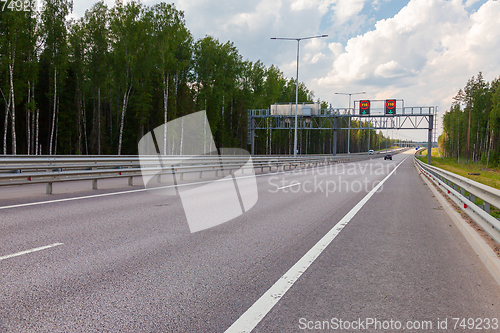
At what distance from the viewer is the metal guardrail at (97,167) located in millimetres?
11336

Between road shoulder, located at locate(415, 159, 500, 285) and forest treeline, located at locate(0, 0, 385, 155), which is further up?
forest treeline, located at locate(0, 0, 385, 155)

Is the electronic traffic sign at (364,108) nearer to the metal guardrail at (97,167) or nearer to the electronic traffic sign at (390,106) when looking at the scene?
the electronic traffic sign at (390,106)

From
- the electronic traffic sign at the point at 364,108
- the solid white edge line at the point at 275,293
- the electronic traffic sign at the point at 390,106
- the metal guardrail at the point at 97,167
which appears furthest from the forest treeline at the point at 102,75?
the solid white edge line at the point at 275,293

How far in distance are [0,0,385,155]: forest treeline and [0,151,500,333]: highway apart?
2927 cm

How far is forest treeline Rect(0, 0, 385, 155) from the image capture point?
3378 cm

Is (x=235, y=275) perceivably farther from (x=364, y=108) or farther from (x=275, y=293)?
(x=364, y=108)

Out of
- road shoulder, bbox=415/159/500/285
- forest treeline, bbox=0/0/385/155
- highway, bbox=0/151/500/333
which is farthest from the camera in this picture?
forest treeline, bbox=0/0/385/155

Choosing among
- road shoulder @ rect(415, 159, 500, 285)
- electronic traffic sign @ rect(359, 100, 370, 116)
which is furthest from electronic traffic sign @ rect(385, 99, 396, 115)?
road shoulder @ rect(415, 159, 500, 285)

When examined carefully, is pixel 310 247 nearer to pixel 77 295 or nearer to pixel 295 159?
pixel 77 295

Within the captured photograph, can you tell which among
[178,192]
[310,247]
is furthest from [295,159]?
[310,247]

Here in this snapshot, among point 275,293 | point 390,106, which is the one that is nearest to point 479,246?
point 275,293

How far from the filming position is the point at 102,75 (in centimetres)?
4191

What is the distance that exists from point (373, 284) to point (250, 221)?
387 centimetres

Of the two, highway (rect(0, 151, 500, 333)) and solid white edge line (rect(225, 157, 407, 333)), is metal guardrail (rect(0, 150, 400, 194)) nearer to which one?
highway (rect(0, 151, 500, 333))
